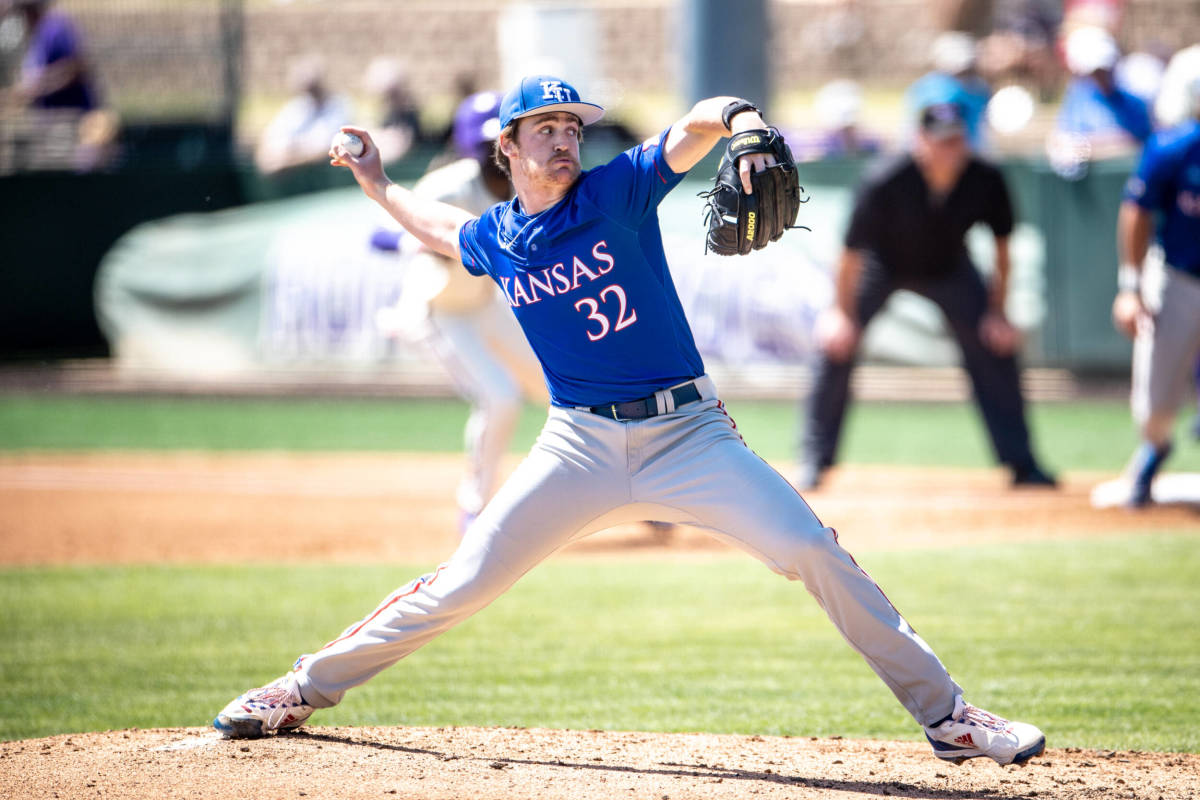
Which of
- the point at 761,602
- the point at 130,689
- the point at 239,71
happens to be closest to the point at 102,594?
the point at 130,689

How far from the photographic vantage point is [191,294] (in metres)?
14.8

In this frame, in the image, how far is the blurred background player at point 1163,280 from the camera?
317 inches

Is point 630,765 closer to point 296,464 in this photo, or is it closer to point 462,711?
point 462,711

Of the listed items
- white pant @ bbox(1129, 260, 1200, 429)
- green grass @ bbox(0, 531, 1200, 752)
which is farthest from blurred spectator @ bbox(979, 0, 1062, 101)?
green grass @ bbox(0, 531, 1200, 752)

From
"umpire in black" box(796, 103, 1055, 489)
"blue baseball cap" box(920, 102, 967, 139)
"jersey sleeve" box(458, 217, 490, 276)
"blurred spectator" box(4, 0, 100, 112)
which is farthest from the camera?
"blurred spectator" box(4, 0, 100, 112)

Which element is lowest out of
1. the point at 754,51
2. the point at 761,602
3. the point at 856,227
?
the point at 761,602

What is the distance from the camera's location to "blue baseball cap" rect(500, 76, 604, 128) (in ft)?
13.4

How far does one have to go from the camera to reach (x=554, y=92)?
4.09m

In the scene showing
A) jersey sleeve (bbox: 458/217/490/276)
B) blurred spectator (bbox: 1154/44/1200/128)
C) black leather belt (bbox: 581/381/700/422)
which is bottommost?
black leather belt (bbox: 581/381/700/422)

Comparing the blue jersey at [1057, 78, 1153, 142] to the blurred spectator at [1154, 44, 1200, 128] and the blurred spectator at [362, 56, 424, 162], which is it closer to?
the blurred spectator at [1154, 44, 1200, 128]

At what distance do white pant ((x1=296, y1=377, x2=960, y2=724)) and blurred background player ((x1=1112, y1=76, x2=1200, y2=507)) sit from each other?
486 centimetres

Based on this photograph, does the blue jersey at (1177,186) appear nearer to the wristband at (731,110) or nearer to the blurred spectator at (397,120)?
the wristband at (731,110)

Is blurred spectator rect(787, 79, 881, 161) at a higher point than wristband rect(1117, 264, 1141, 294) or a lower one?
higher

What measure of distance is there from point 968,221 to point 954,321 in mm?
726
